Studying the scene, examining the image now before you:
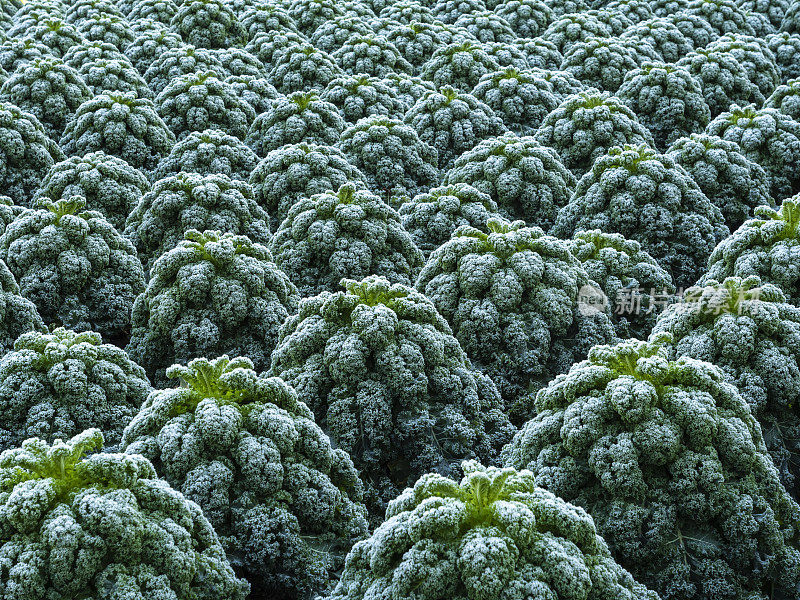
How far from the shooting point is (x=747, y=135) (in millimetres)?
12086

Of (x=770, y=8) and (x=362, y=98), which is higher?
(x=770, y=8)

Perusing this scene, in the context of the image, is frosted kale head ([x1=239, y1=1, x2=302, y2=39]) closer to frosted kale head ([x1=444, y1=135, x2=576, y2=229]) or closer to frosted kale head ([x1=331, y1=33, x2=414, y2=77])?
frosted kale head ([x1=331, y1=33, x2=414, y2=77])


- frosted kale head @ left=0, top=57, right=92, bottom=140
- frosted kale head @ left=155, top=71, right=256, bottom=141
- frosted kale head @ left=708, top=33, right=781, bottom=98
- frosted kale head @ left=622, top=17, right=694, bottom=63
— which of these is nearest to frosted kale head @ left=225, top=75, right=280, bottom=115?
frosted kale head @ left=155, top=71, right=256, bottom=141

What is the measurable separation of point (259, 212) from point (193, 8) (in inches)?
324

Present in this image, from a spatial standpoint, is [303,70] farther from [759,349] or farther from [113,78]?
[759,349]

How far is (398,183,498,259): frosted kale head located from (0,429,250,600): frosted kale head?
5430 mm

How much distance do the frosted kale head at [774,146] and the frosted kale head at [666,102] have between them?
1210 millimetres

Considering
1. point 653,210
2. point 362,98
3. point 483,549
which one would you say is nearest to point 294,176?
point 362,98

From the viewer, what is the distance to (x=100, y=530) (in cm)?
511

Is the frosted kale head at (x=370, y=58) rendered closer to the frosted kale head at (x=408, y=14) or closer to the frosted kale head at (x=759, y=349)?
the frosted kale head at (x=408, y=14)

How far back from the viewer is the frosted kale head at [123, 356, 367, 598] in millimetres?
6125

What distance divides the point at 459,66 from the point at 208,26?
17.3 feet

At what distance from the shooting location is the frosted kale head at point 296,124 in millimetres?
12391

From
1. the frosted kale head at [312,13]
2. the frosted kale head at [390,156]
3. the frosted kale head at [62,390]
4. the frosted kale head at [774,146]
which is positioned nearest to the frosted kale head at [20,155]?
the frosted kale head at [390,156]
